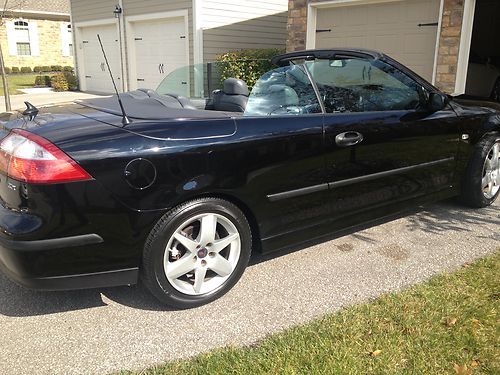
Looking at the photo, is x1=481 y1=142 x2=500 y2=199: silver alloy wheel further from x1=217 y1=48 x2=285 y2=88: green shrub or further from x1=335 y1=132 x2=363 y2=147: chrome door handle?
x1=217 y1=48 x2=285 y2=88: green shrub

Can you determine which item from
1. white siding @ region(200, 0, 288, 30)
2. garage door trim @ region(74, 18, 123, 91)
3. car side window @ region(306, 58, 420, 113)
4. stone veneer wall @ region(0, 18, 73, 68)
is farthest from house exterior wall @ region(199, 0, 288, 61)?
stone veneer wall @ region(0, 18, 73, 68)

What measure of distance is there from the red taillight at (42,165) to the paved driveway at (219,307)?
898 millimetres

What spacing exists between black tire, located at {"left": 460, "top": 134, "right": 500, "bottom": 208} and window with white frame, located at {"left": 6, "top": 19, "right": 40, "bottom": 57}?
28352 mm

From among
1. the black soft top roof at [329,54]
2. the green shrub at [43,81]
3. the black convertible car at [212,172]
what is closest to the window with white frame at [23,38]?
the green shrub at [43,81]

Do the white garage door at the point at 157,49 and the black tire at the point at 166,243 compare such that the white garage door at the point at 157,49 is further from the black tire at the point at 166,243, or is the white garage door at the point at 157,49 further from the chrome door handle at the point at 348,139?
the black tire at the point at 166,243

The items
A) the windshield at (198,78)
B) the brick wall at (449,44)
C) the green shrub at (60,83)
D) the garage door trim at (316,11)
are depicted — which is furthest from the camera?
the green shrub at (60,83)

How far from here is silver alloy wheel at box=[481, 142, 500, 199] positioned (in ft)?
15.0

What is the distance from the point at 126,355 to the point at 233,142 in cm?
135

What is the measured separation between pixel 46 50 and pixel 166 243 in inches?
1147

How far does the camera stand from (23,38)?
2727cm

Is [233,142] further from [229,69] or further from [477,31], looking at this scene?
[477,31]

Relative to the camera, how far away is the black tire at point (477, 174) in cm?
439

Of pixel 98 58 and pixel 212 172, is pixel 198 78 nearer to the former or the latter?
pixel 212 172

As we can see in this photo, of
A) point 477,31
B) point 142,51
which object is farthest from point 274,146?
point 142,51
